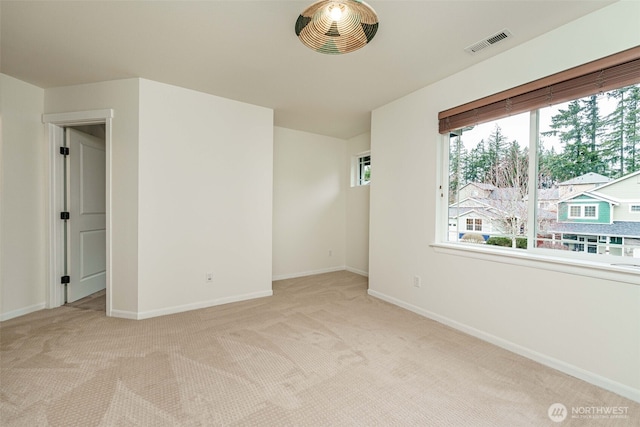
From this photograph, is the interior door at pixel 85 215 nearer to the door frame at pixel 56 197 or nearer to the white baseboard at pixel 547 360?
the door frame at pixel 56 197

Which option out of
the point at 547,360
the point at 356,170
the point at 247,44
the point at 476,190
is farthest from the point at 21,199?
the point at 547,360

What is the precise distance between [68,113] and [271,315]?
10.4 ft

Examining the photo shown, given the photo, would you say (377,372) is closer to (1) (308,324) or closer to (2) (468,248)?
Answer: (1) (308,324)

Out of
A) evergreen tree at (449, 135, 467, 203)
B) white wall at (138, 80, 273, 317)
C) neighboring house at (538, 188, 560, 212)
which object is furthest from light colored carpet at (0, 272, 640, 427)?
evergreen tree at (449, 135, 467, 203)

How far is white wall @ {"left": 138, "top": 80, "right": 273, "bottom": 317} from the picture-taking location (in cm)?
286

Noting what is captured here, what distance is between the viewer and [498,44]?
2150 millimetres

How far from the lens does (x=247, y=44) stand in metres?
2.18

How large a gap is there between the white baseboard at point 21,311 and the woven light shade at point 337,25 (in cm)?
392

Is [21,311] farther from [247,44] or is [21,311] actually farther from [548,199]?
[548,199]

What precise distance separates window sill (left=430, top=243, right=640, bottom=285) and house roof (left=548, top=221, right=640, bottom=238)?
182 mm

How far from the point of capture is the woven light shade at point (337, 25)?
1.53 metres

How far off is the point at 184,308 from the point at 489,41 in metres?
3.92

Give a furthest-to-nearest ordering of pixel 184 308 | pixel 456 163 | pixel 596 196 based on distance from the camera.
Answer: pixel 184 308
pixel 456 163
pixel 596 196

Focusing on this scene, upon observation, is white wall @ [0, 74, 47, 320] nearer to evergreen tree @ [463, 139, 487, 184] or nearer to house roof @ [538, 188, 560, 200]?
evergreen tree @ [463, 139, 487, 184]
